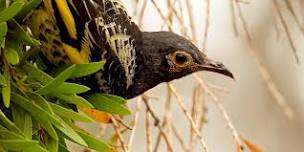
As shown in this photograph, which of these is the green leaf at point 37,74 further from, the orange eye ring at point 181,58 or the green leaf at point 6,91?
the orange eye ring at point 181,58

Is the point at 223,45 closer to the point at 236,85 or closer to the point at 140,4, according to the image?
the point at 236,85

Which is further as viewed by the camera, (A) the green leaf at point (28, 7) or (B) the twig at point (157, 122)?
(B) the twig at point (157, 122)

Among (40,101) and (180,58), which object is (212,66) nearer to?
(180,58)

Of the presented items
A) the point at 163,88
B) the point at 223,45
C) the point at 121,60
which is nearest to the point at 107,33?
the point at 121,60

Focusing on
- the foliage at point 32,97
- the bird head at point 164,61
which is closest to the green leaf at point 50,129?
the foliage at point 32,97

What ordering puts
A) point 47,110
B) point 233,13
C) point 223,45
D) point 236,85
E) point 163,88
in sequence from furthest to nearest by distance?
1. point 236,85
2. point 223,45
3. point 163,88
4. point 233,13
5. point 47,110

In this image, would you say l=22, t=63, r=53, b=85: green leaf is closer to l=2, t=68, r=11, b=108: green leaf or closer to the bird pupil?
l=2, t=68, r=11, b=108: green leaf
